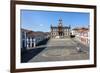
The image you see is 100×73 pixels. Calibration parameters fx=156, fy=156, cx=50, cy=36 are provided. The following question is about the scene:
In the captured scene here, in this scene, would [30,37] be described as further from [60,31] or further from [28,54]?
[60,31]

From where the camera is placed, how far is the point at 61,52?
1.91m

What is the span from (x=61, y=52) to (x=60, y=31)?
257 mm

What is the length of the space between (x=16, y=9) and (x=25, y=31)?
266 millimetres

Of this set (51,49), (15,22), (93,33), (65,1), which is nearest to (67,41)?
(51,49)

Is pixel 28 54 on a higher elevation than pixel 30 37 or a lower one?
lower

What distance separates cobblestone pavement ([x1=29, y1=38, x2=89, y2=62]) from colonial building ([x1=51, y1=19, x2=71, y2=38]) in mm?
60

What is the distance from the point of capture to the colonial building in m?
1.87

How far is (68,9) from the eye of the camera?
74.8 inches

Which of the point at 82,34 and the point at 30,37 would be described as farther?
the point at 82,34

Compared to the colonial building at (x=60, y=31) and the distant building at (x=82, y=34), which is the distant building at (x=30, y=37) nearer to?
the colonial building at (x=60, y=31)

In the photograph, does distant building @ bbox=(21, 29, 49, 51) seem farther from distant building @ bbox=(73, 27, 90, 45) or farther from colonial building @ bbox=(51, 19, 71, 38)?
distant building @ bbox=(73, 27, 90, 45)

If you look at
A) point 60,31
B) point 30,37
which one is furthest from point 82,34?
point 30,37

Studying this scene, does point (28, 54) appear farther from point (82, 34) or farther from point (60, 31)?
point (82, 34)

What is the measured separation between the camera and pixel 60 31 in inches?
74.8
